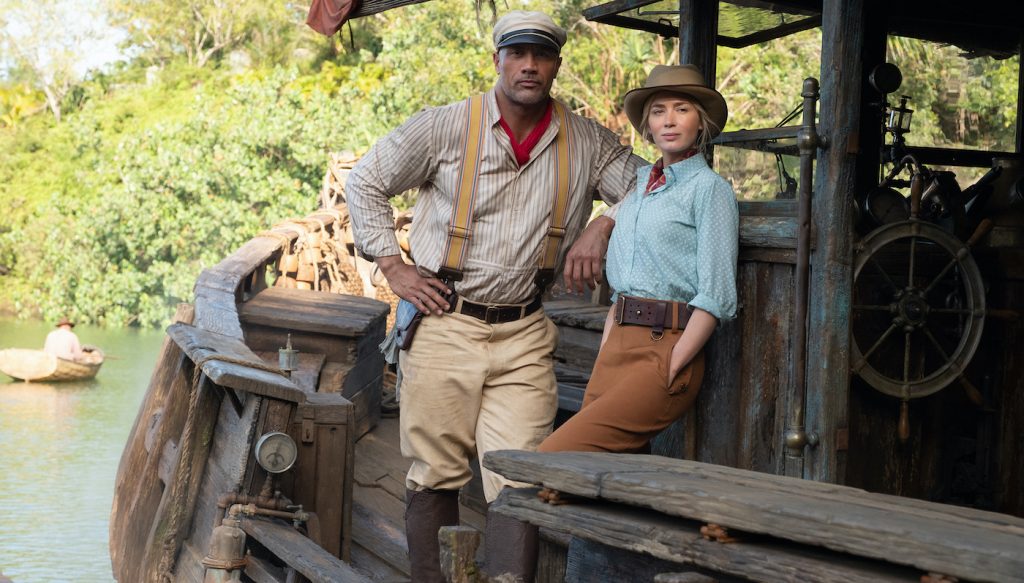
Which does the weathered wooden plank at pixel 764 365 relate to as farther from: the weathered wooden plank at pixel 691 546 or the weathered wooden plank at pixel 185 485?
the weathered wooden plank at pixel 185 485

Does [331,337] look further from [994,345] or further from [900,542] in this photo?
[900,542]

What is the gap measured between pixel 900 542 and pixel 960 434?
2400mm

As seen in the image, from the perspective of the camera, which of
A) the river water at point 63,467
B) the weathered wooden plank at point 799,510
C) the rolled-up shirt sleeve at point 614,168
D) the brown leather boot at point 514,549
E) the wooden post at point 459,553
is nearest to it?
the weathered wooden plank at point 799,510

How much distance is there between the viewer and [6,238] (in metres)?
27.3

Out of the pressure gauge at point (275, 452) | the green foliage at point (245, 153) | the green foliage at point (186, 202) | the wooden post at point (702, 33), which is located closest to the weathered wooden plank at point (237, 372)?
the pressure gauge at point (275, 452)

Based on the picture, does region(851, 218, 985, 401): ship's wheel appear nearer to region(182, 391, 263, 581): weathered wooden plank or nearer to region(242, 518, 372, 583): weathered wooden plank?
region(242, 518, 372, 583): weathered wooden plank

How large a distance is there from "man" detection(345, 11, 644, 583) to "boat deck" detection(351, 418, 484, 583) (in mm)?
673

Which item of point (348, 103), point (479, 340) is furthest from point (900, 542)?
point (348, 103)

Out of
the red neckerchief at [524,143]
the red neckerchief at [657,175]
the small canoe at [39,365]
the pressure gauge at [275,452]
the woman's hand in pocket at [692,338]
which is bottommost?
the small canoe at [39,365]

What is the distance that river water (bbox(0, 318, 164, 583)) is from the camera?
1152 centimetres

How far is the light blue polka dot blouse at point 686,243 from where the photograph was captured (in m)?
3.46

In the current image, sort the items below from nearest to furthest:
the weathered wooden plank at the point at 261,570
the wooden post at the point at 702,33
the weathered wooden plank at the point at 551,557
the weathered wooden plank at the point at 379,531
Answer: the weathered wooden plank at the point at 551,557 < the weathered wooden plank at the point at 261,570 < the wooden post at the point at 702,33 < the weathered wooden plank at the point at 379,531

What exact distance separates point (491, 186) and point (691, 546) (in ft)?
6.44

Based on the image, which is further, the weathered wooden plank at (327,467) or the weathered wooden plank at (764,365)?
the weathered wooden plank at (327,467)
